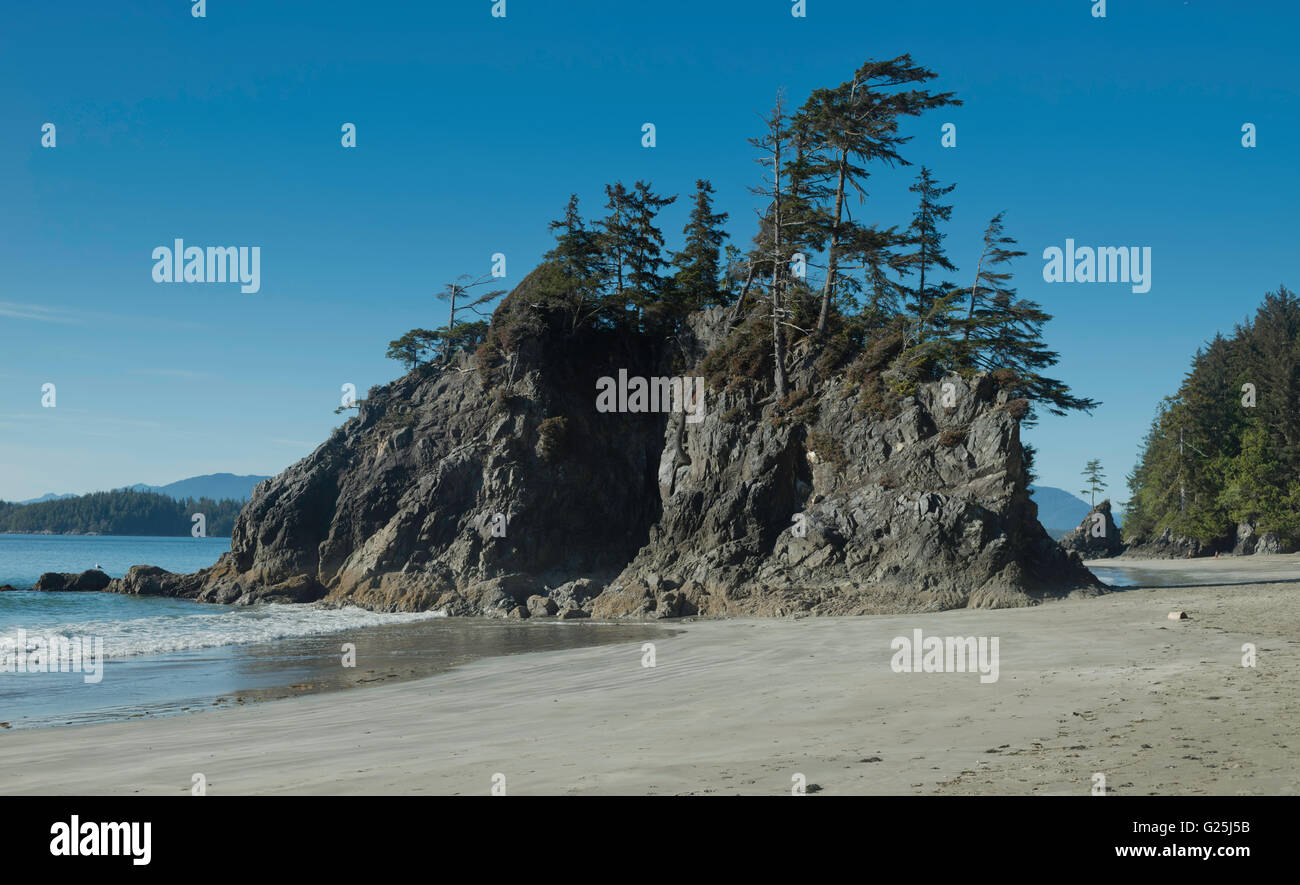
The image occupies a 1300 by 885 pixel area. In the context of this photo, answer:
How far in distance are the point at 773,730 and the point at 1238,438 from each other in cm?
6698

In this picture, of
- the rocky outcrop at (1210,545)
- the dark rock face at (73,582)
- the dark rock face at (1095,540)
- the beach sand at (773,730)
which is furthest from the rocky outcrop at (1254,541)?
the dark rock face at (73,582)

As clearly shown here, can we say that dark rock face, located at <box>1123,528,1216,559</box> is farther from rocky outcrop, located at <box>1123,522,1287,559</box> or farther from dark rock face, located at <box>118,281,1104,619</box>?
dark rock face, located at <box>118,281,1104,619</box>

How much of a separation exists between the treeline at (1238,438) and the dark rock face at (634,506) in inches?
1327

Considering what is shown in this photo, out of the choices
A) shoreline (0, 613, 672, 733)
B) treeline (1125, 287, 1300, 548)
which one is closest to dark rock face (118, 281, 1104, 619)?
shoreline (0, 613, 672, 733)

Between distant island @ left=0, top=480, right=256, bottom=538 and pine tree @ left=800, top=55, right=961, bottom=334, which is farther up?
pine tree @ left=800, top=55, right=961, bottom=334

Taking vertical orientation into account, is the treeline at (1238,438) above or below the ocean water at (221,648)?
above

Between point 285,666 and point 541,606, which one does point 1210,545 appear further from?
point 285,666

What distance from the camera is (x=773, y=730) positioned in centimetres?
1056

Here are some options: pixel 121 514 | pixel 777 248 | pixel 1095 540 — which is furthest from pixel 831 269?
pixel 121 514

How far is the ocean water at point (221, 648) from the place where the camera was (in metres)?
16.5

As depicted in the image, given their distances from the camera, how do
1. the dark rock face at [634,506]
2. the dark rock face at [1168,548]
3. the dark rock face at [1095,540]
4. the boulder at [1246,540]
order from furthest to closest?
the dark rock face at [1095,540] → the dark rock face at [1168,548] → the boulder at [1246,540] → the dark rock face at [634,506]

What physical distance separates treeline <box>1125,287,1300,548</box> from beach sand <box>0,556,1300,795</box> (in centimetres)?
4575

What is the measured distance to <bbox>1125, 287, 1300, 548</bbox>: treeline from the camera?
5412 cm

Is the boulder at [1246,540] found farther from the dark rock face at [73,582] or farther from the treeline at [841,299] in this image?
the dark rock face at [73,582]
